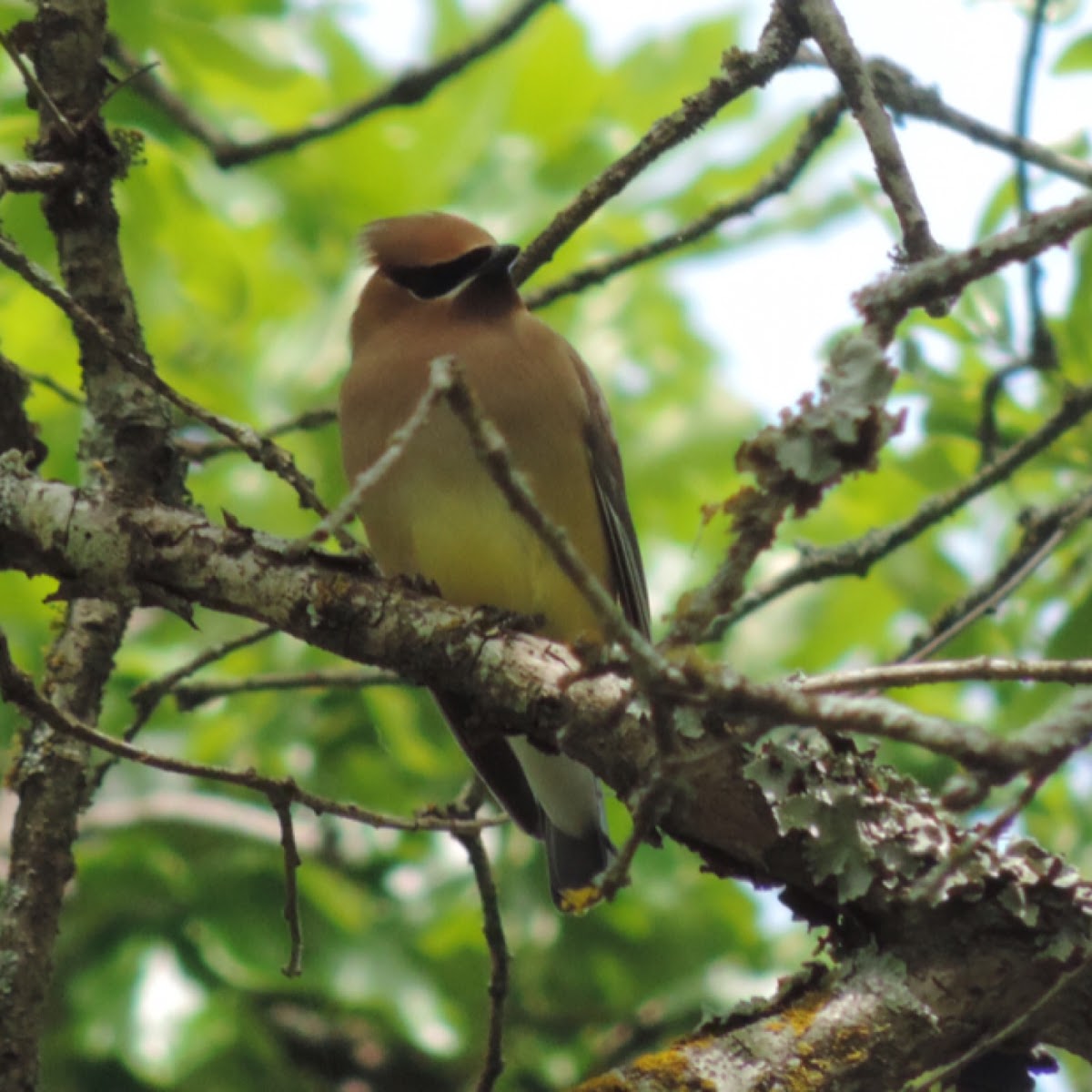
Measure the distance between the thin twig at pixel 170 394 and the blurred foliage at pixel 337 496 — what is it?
148 cm

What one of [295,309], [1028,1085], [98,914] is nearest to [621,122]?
[295,309]

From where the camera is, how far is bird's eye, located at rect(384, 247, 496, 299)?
17.2ft

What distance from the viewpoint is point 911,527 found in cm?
496

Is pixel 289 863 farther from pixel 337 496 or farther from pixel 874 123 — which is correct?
pixel 337 496

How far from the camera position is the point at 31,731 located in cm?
392

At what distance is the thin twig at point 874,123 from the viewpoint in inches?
112

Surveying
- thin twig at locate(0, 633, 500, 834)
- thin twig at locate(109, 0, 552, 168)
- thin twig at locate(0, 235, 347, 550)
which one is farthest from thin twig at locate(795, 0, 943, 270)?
thin twig at locate(109, 0, 552, 168)

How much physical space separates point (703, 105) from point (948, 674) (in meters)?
1.82

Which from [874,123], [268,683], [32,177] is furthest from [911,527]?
[32,177]

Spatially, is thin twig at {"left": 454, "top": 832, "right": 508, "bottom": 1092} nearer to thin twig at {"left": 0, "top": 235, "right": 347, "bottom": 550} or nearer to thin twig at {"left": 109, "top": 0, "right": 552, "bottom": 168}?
thin twig at {"left": 0, "top": 235, "right": 347, "bottom": 550}

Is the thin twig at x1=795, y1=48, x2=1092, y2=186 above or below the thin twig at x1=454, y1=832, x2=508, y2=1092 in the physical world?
above

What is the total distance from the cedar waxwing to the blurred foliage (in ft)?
2.51

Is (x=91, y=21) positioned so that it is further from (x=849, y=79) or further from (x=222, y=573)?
(x=849, y=79)

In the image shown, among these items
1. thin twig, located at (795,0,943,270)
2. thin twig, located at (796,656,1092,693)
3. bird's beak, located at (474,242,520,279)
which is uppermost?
bird's beak, located at (474,242,520,279)
